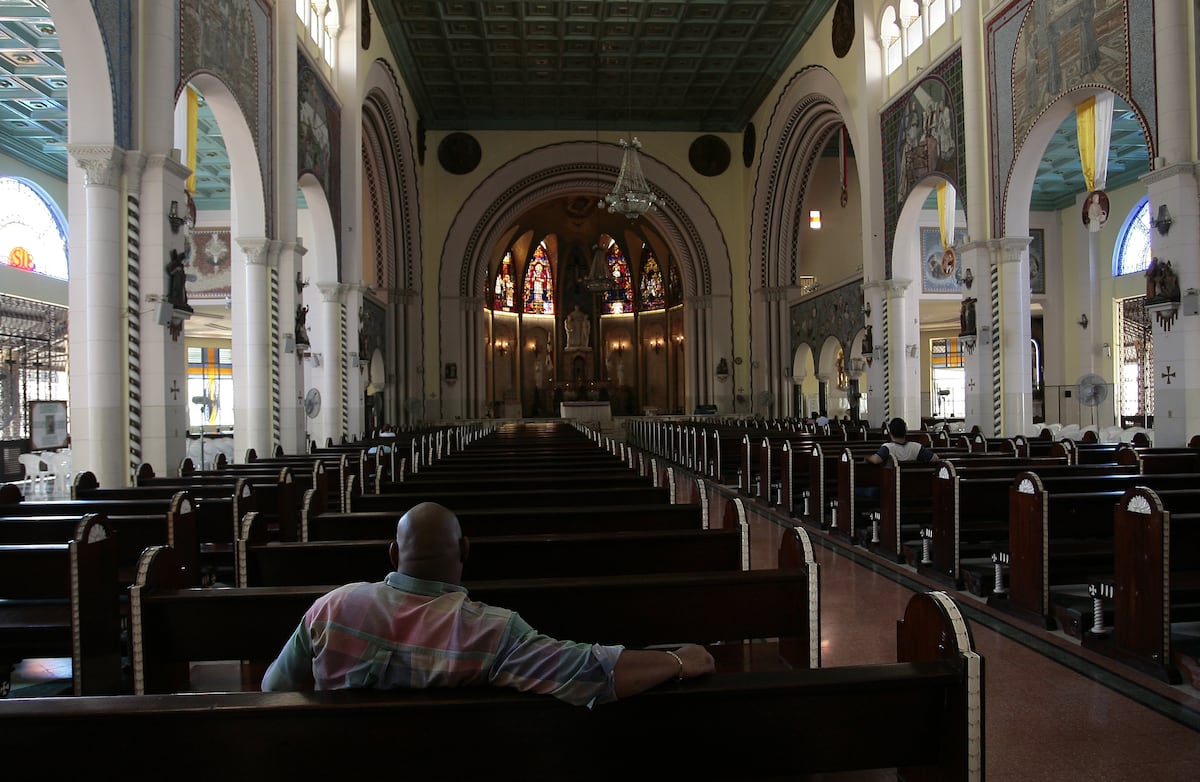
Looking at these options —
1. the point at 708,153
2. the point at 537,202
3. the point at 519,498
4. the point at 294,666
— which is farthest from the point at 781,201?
the point at 294,666

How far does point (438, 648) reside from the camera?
1.75 m

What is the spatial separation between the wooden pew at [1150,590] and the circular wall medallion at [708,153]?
81.9 feet

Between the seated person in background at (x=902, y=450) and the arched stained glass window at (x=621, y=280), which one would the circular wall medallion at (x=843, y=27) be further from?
the arched stained glass window at (x=621, y=280)

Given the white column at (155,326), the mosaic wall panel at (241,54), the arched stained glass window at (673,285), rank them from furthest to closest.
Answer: the arched stained glass window at (673,285), the mosaic wall panel at (241,54), the white column at (155,326)

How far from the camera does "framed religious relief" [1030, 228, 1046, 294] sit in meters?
24.6

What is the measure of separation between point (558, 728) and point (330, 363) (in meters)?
16.1

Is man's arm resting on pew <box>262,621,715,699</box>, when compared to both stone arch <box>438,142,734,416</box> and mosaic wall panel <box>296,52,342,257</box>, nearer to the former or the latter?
mosaic wall panel <box>296,52,342,257</box>

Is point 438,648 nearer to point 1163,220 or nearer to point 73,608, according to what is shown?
point 73,608

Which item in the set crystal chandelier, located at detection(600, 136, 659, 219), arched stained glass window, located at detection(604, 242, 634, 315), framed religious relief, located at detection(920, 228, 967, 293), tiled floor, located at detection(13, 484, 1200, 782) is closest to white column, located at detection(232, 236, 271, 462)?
crystal chandelier, located at detection(600, 136, 659, 219)

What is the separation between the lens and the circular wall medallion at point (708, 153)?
27.9m

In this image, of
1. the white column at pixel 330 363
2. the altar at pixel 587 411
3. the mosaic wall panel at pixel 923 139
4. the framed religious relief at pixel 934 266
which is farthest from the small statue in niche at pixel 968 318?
the altar at pixel 587 411

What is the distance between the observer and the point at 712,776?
1.75m

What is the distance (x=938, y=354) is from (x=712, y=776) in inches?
1216

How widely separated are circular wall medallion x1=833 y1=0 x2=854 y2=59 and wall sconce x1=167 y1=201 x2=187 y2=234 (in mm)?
15350
